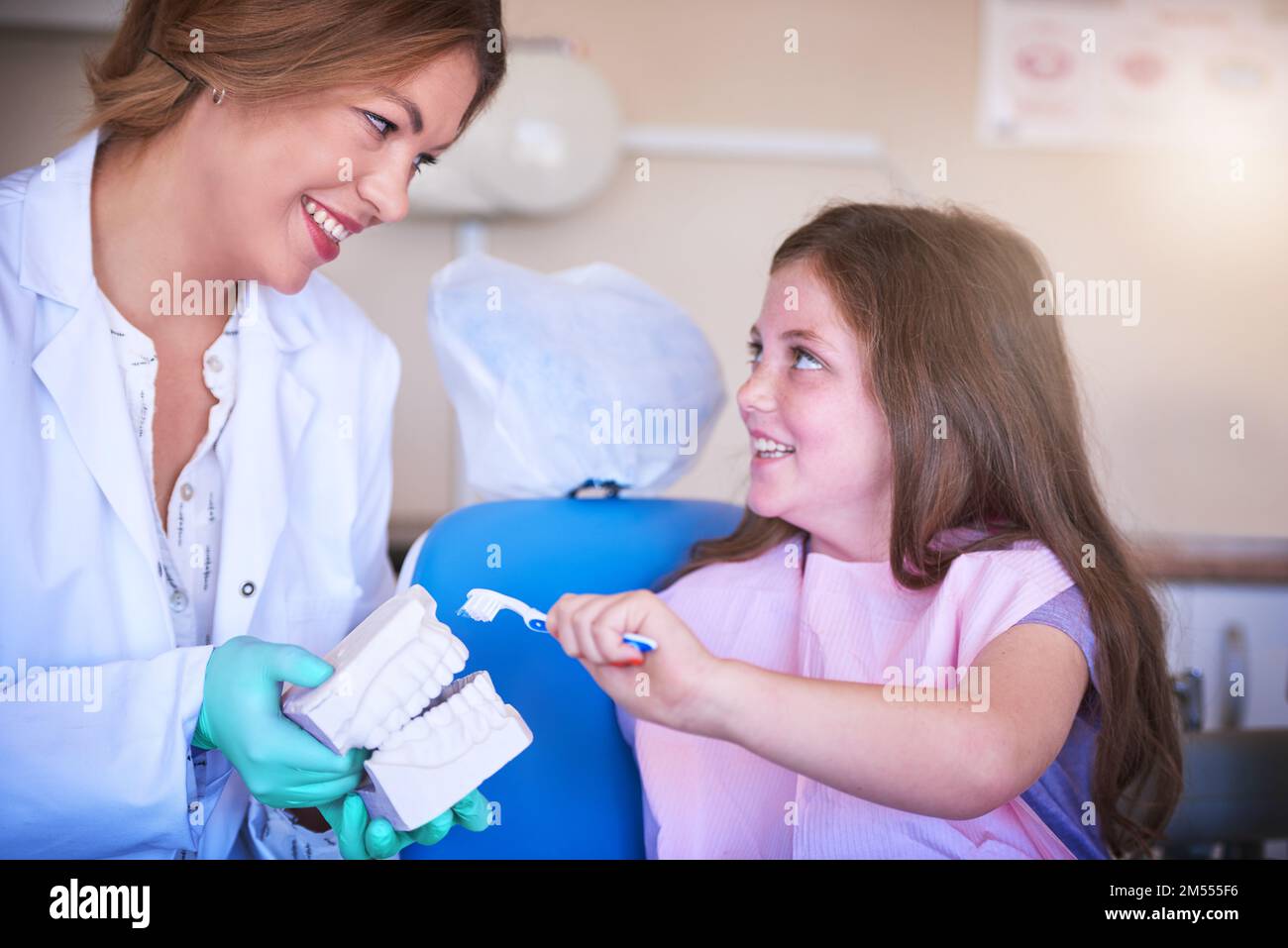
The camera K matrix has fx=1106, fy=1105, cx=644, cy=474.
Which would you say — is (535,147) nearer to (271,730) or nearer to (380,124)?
(380,124)

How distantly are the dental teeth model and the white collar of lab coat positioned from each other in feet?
0.86

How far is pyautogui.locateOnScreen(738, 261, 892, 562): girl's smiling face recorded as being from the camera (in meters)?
1.05

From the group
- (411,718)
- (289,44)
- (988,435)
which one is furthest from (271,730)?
(988,435)

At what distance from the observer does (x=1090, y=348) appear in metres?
1.73

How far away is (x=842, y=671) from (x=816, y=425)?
23 cm

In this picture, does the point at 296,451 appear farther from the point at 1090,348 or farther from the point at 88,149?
the point at 1090,348

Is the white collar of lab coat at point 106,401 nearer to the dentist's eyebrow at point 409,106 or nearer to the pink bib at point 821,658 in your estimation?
the dentist's eyebrow at point 409,106

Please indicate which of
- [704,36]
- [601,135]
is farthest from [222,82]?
[704,36]

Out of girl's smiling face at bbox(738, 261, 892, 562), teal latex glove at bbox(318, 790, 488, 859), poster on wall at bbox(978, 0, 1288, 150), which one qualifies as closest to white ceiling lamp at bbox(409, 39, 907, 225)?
poster on wall at bbox(978, 0, 1288, 150)

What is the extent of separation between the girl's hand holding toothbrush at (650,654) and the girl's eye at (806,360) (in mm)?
374

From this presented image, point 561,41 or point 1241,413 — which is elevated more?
point 561,41

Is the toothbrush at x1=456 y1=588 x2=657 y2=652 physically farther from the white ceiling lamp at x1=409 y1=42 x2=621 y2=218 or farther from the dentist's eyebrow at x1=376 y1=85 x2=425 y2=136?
the white ceiling lamp at x1=409 y1=42 x2=621 y2=218

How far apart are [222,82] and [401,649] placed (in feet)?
1.79

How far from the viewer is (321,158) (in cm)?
99
